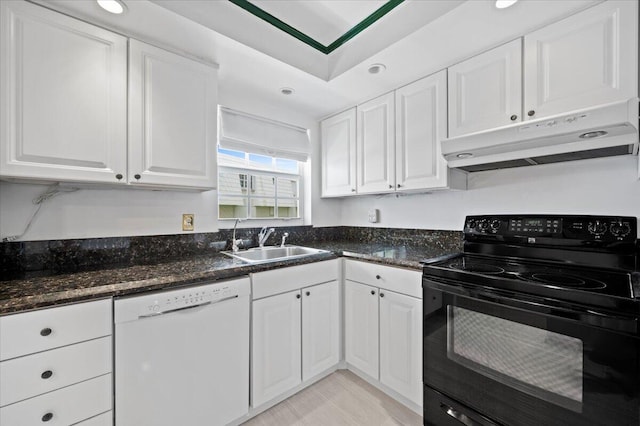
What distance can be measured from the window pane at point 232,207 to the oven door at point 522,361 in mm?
1636

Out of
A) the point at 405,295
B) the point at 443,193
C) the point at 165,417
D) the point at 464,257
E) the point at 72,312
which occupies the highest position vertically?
the point at 443,193

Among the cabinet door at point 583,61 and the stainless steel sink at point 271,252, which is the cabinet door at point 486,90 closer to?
the cabinet door at point 583,61

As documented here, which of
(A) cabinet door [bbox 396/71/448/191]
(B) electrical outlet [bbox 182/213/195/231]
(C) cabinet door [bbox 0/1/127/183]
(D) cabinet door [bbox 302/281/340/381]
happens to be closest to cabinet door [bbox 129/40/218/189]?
(C) cabinet door [bbox 0/1/127/183]

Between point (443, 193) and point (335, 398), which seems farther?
point (443, 193)

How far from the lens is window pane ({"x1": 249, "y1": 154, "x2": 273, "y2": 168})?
2.46m

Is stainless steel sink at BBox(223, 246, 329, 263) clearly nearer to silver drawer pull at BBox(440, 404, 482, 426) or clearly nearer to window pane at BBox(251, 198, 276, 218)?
window pane at BBox(251, 198, 276, 218)

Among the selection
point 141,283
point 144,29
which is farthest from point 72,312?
point 144,29

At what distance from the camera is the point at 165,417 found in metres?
1.26

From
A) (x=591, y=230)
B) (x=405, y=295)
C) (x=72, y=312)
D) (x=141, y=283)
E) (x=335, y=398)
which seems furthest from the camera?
(x=335, y=398)

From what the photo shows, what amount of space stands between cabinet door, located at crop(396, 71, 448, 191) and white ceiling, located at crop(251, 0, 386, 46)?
2.03ft

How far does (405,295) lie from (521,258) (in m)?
0.72

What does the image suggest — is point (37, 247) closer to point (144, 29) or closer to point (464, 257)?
point (144, 29)

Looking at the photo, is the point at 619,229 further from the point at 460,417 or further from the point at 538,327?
the point at 460,417

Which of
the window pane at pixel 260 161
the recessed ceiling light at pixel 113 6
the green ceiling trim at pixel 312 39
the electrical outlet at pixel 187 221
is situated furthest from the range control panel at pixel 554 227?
the recessed ceiling light at pixel 113 6
